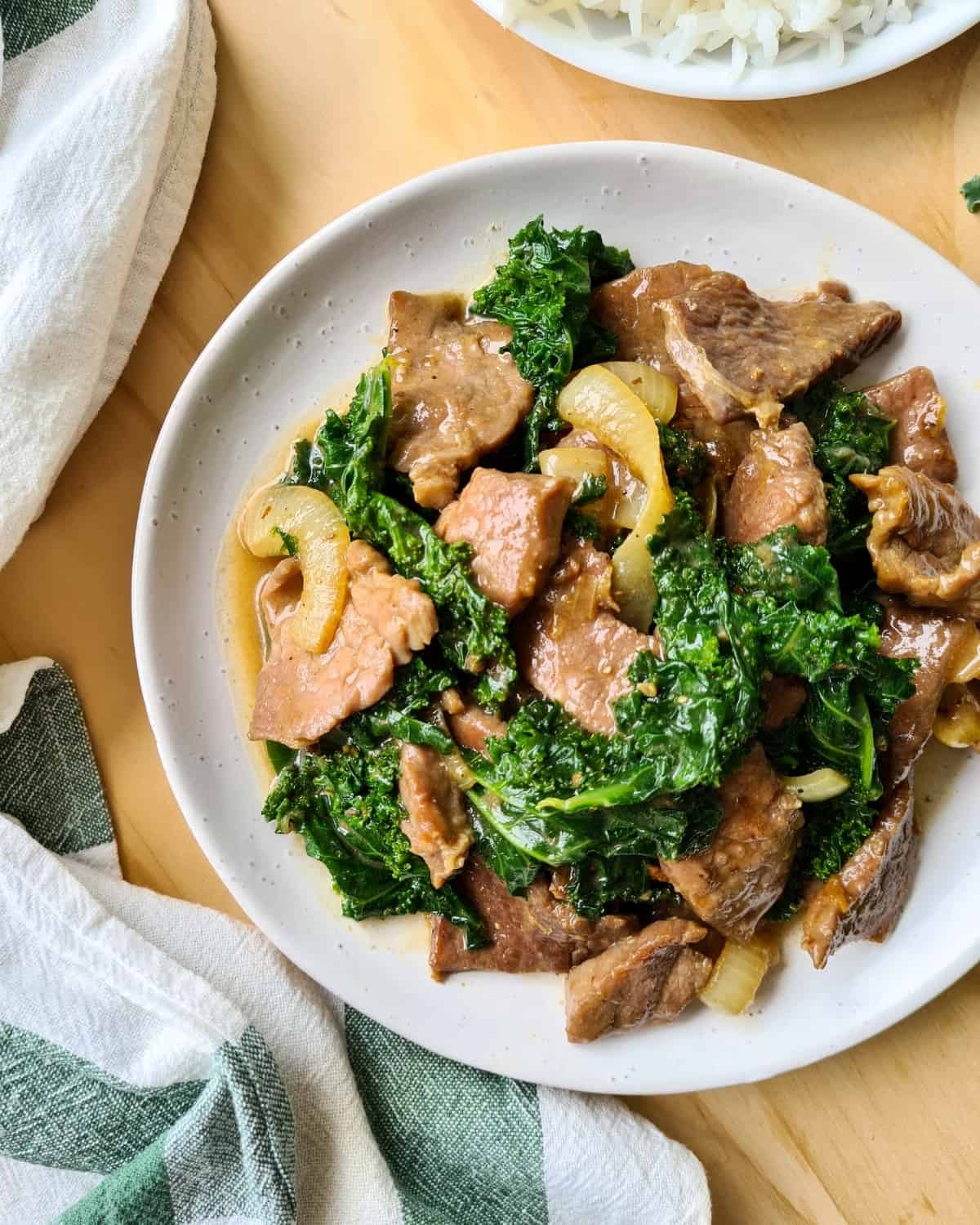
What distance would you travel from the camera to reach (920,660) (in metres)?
3.18

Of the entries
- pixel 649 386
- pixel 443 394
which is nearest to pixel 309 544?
pixel 443 394

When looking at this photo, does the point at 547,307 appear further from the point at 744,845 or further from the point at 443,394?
the point at 744,845

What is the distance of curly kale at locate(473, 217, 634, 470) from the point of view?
3.23 m

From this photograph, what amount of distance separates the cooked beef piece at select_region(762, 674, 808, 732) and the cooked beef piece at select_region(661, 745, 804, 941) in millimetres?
133

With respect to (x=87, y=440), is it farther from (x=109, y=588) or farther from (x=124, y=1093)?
(x=124, y=1093)

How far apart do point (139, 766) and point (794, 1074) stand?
258 cm

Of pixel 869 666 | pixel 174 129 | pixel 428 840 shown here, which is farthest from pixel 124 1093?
pixel 174 129

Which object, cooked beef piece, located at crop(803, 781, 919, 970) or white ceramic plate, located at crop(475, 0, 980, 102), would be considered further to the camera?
white ceramic plate, located at crop(475, 0, 980, 102)

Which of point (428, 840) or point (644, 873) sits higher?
point (428, 840)

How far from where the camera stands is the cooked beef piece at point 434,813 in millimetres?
3080

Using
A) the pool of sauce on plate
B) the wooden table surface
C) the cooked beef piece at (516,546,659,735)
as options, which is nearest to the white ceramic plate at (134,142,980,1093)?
the pool of sauce on plate

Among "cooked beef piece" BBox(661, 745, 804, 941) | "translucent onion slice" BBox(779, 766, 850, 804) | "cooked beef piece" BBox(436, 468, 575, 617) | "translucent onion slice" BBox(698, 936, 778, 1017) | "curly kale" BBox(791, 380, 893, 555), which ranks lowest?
"translucent onion slice" BBox(698, 936, 778, 1017)

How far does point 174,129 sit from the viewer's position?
11.8ft

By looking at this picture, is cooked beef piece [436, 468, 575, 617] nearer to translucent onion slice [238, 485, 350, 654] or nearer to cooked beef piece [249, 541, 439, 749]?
cooked beef piece [249, 541, 439, 749]
